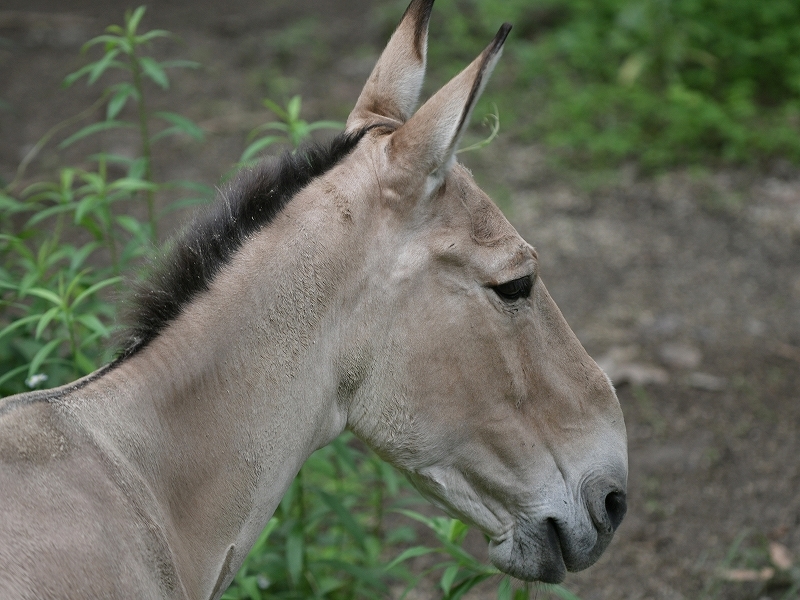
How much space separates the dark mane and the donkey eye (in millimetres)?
535

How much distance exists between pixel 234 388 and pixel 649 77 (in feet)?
21.8

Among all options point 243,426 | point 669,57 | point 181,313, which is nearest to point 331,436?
point 243,426

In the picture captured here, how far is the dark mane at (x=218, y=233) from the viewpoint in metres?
2.04

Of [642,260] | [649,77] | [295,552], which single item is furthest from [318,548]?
[649,77]

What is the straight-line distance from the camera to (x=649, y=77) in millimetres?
7691

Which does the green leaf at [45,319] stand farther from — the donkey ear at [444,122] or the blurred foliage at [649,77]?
the blurred foliage at [649,77]

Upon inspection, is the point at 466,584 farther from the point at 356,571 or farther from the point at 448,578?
the point at 356,571

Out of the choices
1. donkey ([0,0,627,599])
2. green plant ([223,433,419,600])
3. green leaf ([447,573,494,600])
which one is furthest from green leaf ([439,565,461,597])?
green plant ([223,433,419,600])

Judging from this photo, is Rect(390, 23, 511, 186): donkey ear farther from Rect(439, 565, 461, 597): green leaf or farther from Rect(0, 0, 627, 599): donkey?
Rect(439, 565, 461, 597): green leaf

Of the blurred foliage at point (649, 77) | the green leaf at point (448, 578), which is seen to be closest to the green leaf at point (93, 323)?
the green leaf at point (448, 578)

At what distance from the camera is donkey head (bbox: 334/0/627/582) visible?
6.83 ft

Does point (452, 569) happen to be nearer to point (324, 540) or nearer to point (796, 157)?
point (324, 540)

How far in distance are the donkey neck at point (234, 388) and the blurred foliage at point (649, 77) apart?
5427 mm

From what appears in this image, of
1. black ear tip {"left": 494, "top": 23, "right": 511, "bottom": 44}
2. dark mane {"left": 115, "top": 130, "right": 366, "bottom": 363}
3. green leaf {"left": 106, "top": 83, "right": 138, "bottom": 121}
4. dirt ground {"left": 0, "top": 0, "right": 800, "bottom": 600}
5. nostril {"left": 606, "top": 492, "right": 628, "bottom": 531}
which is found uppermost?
black ear tip {"left": 494, "top": 23, "right": 511, "bottom": 44}
